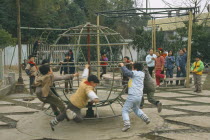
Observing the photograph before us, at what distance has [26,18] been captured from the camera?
82.3 feet

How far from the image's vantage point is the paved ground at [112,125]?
5.25 meters

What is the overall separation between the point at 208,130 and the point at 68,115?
8.63 feet

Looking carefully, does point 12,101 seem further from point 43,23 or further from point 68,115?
point 43,23

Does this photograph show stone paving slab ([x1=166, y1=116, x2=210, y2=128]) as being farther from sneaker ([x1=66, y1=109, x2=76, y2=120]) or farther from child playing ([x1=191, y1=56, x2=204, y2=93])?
child playing ([x1=191, y1=56, x2=204, y2=93])

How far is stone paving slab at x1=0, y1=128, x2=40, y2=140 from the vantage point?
17.2 ft

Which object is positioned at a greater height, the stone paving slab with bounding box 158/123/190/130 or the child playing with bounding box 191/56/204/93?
the child playing with bounding box 191/56/204/93

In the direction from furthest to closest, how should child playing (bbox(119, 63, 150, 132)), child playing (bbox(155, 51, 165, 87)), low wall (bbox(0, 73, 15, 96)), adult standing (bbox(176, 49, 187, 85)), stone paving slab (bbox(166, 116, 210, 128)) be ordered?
1. adult standing (bbox(176, 49, 187, 85))
2. child playing (bbox(155, 51, 165, 87))
3. low wall (bbox(0, 73, 15, 96))
4. stone paving slab (bbox(166, 116, 210, 128))
5. child playing (bbox(119, 63, 150, 132))

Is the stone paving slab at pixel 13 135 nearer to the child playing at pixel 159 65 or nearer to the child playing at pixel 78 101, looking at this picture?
the child playing at pixel 78 101

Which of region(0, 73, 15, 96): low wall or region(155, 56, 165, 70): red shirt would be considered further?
region(155, 56, 165, 70): red shirt

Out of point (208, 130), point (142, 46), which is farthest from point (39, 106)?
point (142, 46)

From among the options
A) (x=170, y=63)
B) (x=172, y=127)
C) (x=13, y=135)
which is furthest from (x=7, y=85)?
(x=172, y=127)

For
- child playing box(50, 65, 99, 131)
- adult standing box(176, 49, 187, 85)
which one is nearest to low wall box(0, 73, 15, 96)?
child playing box(50, 65, 99, 131)

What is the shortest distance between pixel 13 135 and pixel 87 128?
1.35 m

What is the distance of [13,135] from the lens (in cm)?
541
